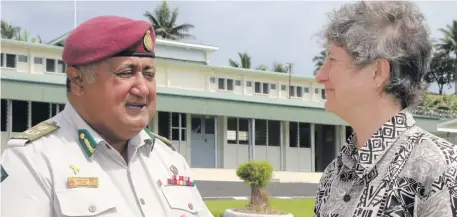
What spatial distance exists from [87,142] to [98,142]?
0.16ft

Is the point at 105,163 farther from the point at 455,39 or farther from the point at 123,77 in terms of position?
the point at 455,39

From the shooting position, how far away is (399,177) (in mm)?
2049

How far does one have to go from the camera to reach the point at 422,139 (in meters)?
2.10

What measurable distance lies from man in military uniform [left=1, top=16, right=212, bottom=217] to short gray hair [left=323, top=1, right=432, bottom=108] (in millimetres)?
903

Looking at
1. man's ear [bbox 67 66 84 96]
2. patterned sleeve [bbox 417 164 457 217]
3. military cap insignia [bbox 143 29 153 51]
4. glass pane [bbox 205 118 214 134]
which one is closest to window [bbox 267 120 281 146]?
glass pane [bbox 205 118 214 134]

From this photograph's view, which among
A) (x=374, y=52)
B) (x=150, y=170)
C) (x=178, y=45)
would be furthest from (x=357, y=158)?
(x=178, y=45)

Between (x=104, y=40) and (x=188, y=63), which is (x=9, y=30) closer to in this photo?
(x=188, y=63)

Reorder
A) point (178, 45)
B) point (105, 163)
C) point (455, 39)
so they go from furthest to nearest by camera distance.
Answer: point (455, 39), point (178, 45), point (105, 163)

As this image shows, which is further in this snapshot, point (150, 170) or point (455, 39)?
point (455, 39)

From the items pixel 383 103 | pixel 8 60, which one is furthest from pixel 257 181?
pixel 8 60

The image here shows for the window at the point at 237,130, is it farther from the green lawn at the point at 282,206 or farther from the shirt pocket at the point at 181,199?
the shirt pocket at the point at 181,199

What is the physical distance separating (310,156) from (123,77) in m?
30.4

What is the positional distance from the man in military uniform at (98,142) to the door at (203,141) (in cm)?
2589

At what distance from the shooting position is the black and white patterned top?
1.97 meters
